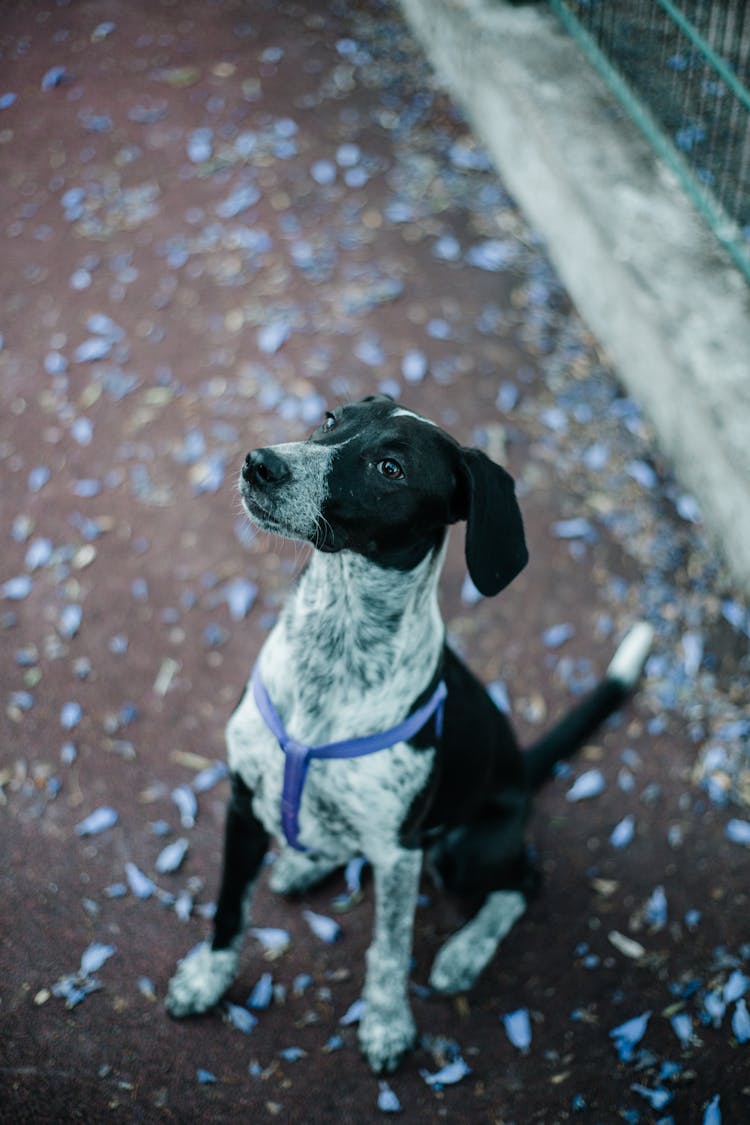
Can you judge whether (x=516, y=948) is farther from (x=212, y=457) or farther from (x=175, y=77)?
(x=175, y=77)

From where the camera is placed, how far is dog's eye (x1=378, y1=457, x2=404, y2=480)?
2.67 metres

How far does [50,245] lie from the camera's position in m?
6.26

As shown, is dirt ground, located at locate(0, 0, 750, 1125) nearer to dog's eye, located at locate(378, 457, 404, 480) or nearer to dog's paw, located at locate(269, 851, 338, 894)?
dog's paw, located at locate(269, 851, 338, 894)

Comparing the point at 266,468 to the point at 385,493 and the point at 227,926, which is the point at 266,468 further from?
the point at 227,926

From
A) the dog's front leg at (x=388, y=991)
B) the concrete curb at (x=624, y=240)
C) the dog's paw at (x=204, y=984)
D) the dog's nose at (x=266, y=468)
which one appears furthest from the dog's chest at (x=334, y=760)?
the concrete curb at (x=624, y=240)

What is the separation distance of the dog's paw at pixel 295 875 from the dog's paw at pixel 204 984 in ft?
1.26

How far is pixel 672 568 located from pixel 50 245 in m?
4.12

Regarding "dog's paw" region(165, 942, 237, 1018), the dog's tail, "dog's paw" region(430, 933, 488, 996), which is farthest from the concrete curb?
"dog's paw" region(165, 942, 237, 1018)

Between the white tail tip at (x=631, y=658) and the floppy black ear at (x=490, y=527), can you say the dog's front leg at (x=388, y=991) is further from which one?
the white tail tip at (x=631, y=658)

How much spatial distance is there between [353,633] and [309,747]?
1.19ft

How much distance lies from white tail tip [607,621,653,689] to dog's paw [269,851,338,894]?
1.37 meters

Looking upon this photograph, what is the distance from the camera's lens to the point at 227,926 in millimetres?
3457

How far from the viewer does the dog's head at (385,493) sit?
2.63m

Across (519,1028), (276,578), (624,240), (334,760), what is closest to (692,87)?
(624,240)
